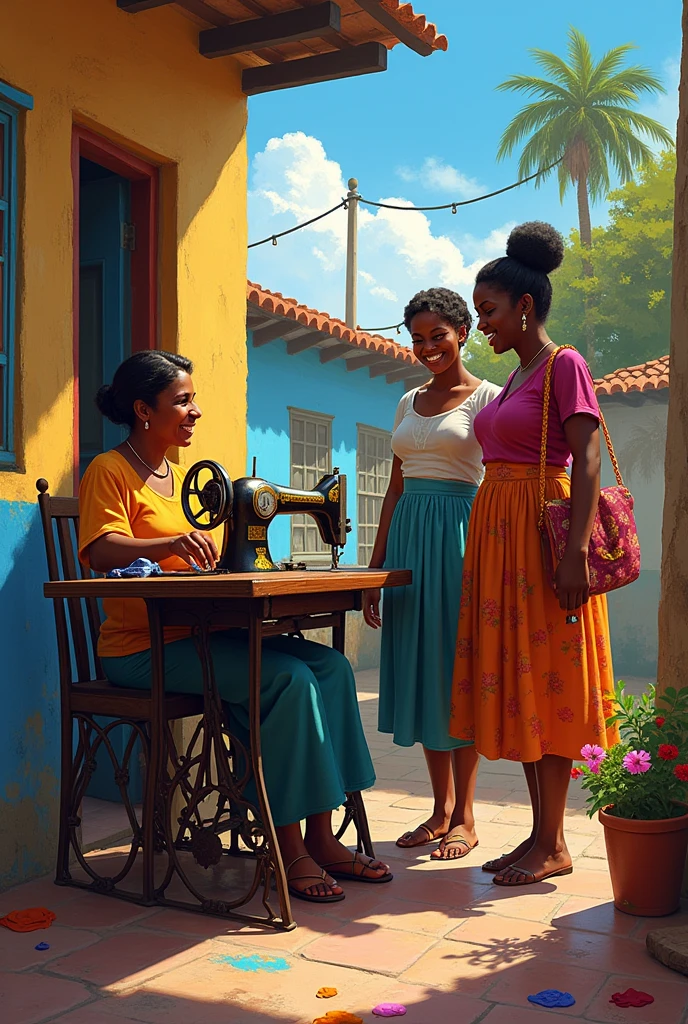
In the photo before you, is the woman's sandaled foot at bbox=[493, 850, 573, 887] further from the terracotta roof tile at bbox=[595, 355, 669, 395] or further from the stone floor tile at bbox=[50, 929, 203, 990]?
the terracotta roof tile at bbox=[595, 355, 669, 395]

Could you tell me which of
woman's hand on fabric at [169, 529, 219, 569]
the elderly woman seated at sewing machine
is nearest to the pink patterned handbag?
the elderly woman seated at sewing machine

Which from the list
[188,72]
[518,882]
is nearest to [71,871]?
[518,882]

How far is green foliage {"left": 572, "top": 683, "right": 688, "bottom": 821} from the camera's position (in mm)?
3303

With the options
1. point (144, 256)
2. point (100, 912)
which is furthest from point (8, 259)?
point (100, 912)

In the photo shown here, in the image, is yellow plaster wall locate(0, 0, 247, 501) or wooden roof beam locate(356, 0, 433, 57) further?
wooden roof beam locate(356, 0, 433, 57)

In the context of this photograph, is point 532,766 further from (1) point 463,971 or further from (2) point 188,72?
(2) point 188,72

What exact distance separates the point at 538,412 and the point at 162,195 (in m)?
2.12

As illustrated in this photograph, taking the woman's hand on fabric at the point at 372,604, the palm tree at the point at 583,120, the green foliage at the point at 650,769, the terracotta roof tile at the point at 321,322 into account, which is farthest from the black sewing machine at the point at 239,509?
the palm tree at the point at 583,120

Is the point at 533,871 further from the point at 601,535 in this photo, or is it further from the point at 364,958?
the point at 601,535

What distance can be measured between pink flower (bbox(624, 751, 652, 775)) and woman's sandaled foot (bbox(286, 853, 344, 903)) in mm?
1020

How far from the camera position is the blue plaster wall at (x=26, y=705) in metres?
3.66

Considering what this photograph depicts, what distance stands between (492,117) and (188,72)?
7473 cm

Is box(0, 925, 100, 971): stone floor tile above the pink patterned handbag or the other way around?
the other way around

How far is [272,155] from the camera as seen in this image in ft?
361
